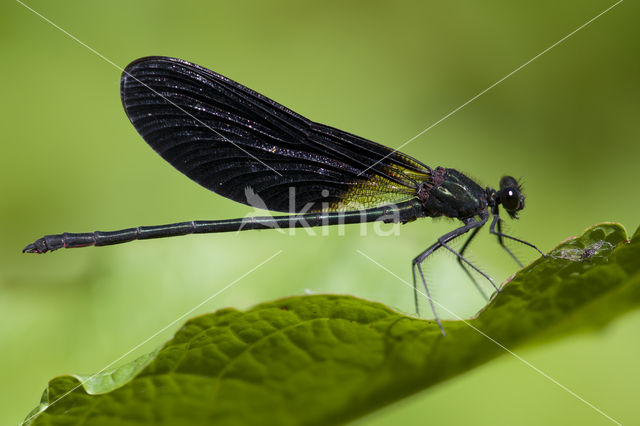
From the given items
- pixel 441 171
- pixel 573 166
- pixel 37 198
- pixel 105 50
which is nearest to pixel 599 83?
pixel 573 166

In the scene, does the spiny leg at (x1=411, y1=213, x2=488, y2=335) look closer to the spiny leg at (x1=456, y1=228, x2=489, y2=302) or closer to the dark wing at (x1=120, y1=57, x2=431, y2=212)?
the spiny leg at (x1=456, y1=228, x2=489, y2=302)

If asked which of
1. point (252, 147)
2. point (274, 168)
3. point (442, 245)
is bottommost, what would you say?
point (442, 245)

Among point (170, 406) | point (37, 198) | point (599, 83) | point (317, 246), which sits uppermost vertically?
point (599, 83)

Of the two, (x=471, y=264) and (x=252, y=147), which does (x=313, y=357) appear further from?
(x=252, y=147)

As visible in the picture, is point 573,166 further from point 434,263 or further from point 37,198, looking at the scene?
point 37,198

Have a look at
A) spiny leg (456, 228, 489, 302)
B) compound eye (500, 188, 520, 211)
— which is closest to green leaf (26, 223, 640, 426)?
spiny leg (456, 228, 489, 302)

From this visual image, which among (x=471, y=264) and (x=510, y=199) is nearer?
(x=471, y=264)

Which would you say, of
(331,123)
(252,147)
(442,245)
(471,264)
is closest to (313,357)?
(471,264)
